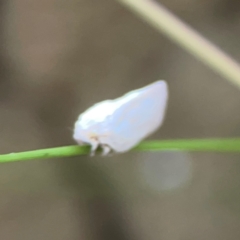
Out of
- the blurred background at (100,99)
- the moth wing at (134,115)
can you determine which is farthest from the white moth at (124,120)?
the blurred background at (100,99)

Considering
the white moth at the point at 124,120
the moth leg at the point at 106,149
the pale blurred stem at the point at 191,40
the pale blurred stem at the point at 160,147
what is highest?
the pale blurred stem at the point at 191,40

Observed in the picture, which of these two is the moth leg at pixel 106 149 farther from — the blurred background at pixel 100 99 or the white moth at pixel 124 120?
the blurred background at pixel 100 99

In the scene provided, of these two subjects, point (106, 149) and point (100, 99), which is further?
point (100, 99)

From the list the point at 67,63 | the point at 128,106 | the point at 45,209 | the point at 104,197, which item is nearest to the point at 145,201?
the point at 104,197

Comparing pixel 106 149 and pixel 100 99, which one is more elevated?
pixel 100 99

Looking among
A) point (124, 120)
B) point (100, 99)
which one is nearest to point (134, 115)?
point (124, 120)

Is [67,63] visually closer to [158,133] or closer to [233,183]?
[158,133]

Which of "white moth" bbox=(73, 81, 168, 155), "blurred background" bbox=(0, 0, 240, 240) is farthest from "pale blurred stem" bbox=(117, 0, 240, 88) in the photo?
"blurred background" bbox=(0, 0, 240, 240)

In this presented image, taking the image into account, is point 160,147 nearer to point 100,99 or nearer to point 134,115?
point 134,115
